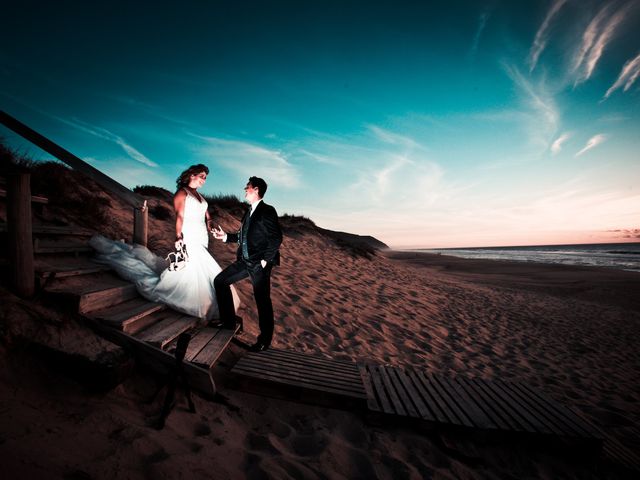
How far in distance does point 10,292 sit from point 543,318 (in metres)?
11.9

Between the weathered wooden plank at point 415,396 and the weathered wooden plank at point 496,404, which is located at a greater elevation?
the weathered wooden plank at point 415,396

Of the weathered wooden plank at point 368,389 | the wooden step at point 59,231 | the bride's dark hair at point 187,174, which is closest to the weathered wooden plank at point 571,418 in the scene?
the weathered wooden plank at point 368,389

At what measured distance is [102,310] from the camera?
3.12 metres

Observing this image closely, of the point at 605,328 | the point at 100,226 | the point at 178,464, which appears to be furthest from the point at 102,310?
the point at 605,328

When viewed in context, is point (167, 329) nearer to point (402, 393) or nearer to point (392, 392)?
point (392, 392)

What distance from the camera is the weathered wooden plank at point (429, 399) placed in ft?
9.74

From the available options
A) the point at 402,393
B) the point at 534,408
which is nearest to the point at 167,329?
the point at 402,393

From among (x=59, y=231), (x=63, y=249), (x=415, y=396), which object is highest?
(x=59, y=231)

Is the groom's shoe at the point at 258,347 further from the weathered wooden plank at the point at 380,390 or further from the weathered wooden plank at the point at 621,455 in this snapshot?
the weathered wooden plank at the point at 621,455

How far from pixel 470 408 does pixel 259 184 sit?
3.63m

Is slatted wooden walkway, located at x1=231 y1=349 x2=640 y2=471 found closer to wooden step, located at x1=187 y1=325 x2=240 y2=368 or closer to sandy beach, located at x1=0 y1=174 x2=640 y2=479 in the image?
sandy beach, located at x1=0 y1=174 x2=640 y2=479

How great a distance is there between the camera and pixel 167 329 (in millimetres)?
3248

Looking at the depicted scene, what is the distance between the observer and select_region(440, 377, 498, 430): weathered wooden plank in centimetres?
293

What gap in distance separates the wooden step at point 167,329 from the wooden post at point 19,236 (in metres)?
1.12
